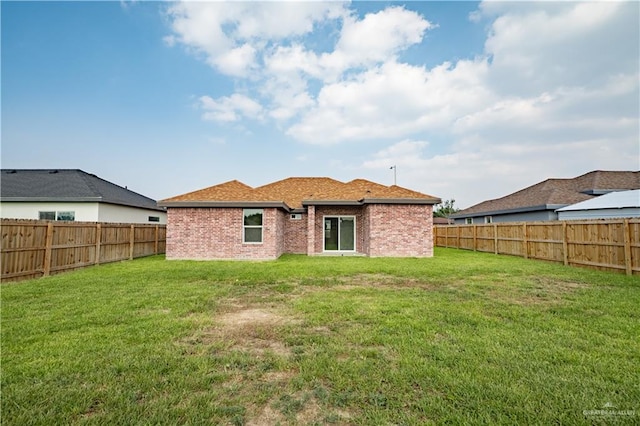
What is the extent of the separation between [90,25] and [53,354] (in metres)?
12.4

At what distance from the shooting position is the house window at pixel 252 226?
1409 cm

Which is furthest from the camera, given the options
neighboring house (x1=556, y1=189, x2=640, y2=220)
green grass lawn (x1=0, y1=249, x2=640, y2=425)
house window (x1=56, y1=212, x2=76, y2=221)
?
house window (x1=56, y1=212, x2=76, y2=221)

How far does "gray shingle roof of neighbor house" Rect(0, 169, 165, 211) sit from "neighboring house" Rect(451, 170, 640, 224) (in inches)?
1022

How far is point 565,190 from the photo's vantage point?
66.6ft

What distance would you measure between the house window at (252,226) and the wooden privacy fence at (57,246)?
5.34 metres

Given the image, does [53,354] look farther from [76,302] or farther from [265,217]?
[265,217]

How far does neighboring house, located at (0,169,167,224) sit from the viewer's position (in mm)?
15641

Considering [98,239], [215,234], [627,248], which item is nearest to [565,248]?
[627,248]

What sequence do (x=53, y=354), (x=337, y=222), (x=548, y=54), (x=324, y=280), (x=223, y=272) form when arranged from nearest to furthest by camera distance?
(x=53, y=354) < (x=324, y=280) < (x=223, y=272) < (x=548, y=54) < (x=337, y=222)

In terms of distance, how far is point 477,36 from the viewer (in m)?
12.4

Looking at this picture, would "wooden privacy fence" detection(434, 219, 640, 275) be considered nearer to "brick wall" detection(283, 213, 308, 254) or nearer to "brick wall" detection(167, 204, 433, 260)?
"brick wall" detection(167, 204, 433, 260)

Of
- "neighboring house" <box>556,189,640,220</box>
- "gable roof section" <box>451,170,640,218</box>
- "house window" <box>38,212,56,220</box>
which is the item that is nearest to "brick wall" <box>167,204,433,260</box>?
"house window" <box>38,212,56,220</box>

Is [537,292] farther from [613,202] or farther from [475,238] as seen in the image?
[613,202]

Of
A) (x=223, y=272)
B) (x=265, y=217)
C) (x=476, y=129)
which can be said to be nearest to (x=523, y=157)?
(x=476, y=129)
